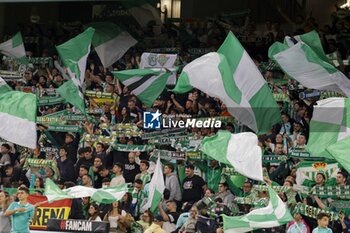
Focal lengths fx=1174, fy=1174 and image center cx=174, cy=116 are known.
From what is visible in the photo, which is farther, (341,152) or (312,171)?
(312,171)

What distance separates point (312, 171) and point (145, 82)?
4786 millimetres

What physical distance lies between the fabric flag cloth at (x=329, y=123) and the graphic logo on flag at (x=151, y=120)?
11.8ft

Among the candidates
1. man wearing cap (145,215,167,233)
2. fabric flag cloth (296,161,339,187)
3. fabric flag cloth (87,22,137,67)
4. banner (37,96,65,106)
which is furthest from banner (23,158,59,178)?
fabric flag cloth (296,161,339,187)

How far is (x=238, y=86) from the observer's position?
22.4m

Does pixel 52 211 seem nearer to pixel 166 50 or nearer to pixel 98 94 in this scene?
pixel 98 94

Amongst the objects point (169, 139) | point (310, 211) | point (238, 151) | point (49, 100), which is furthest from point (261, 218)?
point (49, 100)

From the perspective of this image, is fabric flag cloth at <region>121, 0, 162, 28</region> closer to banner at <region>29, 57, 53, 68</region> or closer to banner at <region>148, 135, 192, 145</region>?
banner at <region>29, 57, 53, 68</region>

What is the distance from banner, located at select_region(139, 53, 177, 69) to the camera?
2564cm

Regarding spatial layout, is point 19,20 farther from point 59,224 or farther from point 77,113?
point 59,224

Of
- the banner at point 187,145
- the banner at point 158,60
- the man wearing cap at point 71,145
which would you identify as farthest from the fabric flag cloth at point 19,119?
the banner at point 158,60

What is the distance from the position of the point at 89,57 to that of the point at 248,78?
20.8ft

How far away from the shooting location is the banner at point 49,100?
2568cm

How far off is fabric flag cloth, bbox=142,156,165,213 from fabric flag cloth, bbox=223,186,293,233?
2.12 meters

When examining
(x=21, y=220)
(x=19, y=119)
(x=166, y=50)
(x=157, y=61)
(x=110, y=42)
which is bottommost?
(x=21, y=220)
